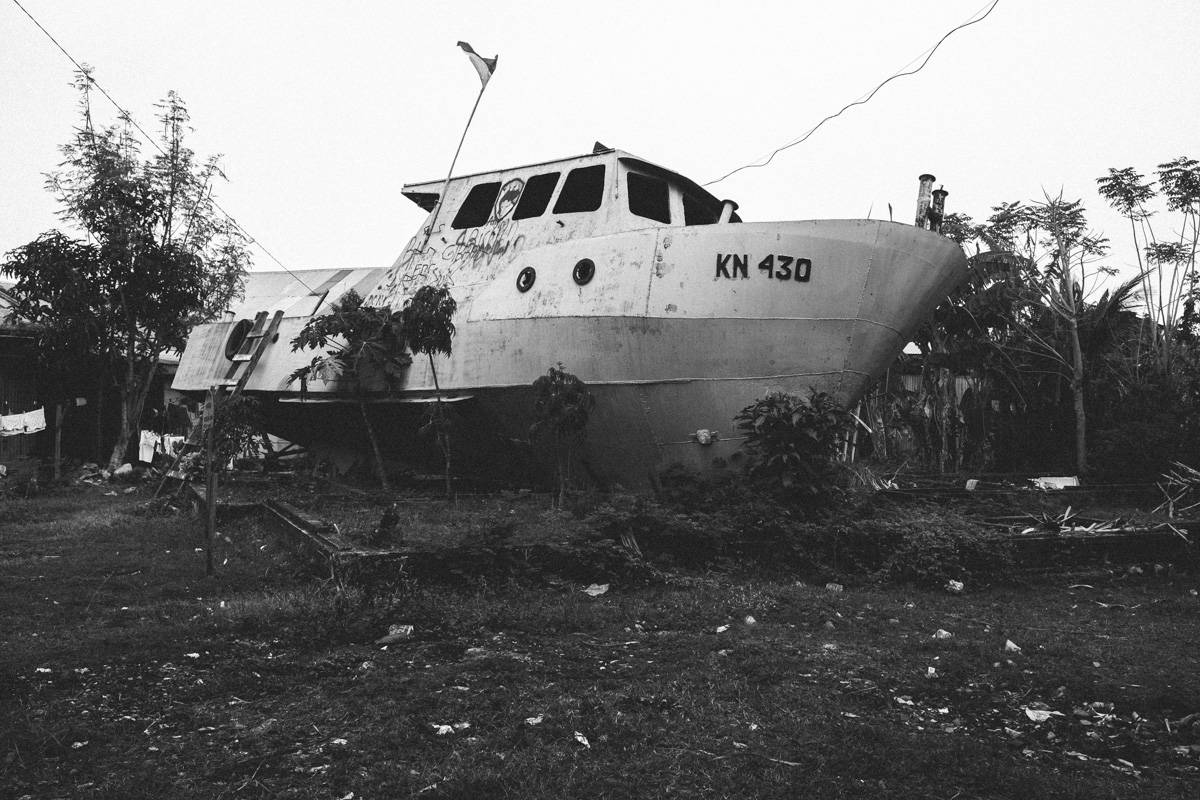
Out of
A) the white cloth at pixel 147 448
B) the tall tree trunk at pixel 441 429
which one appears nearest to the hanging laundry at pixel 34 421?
the white cloth at pixel 147 448

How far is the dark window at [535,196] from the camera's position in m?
10.7

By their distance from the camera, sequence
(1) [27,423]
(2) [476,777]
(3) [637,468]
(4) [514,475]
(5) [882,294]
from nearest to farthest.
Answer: (2) [476,777], (5) [882,294], (3) [637,468], (4) [514,475], (1) [27,423]

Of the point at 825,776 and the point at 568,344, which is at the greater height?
the point at 568,344

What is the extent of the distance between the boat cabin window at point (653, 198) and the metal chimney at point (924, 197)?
2.83m

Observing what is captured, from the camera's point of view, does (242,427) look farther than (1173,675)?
Yes

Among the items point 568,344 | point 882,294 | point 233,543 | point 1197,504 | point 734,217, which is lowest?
point 233,543

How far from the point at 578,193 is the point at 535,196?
64cm

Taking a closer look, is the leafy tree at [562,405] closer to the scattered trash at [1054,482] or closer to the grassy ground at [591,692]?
the grassy ground at [591,692]

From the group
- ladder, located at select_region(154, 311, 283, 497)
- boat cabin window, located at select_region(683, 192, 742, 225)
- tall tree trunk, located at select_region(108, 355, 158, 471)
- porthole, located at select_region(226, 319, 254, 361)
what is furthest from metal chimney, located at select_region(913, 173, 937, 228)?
tall tree trunk, located at select_region(108, 355, 158, 471)

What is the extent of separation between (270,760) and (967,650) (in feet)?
11.5

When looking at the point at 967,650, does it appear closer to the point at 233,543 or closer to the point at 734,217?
the point at 233,543

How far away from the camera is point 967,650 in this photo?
4605mm

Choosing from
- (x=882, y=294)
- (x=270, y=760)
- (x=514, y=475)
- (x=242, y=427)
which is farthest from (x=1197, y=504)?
(x=242, y=427)

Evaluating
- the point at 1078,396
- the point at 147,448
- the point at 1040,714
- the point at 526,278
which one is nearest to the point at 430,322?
the point at 526,278
